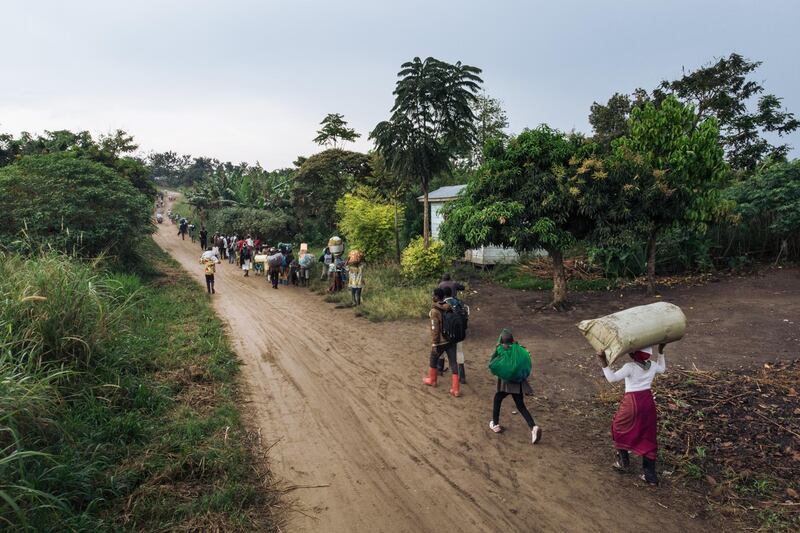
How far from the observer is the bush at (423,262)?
1447 cm

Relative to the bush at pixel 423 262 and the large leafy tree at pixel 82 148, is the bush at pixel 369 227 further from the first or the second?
the large leafy tree at pixel 82 148

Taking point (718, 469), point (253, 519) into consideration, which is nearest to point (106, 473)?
point (253, 519)

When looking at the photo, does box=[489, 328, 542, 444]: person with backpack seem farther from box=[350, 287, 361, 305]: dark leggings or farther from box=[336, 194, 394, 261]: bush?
box=[336, 194, 394, 261]: bush

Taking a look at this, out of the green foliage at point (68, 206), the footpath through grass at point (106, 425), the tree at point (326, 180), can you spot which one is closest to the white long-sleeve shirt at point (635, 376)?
the footpath through grass at point (106, 425)

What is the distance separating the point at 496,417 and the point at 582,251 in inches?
495

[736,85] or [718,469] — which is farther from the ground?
[736,85]

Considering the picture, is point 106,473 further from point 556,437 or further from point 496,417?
point 556,437

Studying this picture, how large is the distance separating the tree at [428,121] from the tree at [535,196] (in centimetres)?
461

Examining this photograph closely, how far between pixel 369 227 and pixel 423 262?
141 inches

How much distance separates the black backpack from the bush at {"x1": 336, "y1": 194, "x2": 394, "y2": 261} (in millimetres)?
10710

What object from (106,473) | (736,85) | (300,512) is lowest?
(300,512)

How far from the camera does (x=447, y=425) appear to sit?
5.64m

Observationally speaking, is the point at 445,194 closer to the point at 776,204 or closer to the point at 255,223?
the point at 776,204

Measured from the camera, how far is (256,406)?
6156 mm
